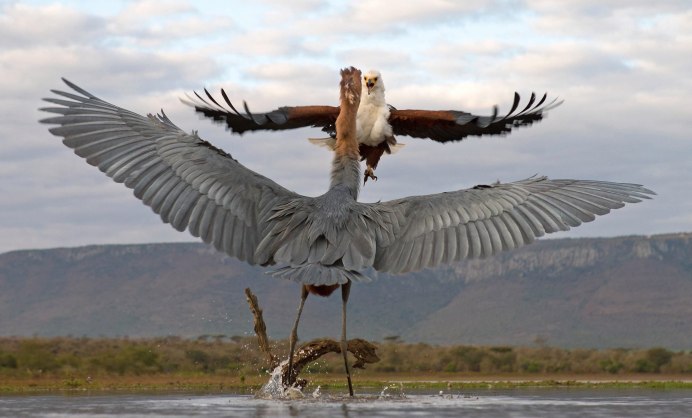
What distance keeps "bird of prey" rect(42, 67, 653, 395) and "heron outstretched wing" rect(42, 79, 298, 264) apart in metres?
0.01

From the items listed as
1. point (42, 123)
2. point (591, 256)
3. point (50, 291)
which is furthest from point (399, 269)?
point (50, 291)

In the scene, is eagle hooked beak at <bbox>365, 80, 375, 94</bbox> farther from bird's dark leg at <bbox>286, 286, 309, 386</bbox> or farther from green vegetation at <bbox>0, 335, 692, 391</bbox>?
green vegetation at <bbox>0, 335, 692, 391</bbox>

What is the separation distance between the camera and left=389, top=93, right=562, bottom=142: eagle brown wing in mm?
16219

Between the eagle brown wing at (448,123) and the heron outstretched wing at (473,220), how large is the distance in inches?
122

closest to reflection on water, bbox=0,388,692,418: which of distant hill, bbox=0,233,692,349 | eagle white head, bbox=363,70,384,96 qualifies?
eagle white head, bbox=363,70,384,96

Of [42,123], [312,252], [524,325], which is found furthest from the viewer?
[524,325]

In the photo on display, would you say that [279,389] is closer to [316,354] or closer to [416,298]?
[316,354]

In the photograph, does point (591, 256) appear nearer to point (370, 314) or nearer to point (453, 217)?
point (370, 314)

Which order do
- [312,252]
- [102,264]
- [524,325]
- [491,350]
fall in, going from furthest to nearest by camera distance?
[102,264]
[524,325]
[491,350]
[312,252]

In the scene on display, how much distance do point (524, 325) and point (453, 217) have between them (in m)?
88.1

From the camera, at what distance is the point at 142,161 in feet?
43.5

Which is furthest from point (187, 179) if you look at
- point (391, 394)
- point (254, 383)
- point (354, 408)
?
point (254, 383)

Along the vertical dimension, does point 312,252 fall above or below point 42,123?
below

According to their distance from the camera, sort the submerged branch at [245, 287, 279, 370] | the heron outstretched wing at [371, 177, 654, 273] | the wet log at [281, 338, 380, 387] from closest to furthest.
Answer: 1. the heron outstretched wing at [371, 177, 654, 273]
2. the wet log at [281, 338, 380, 387]
3. the submerged branch at [245, 287, 279, 370]
